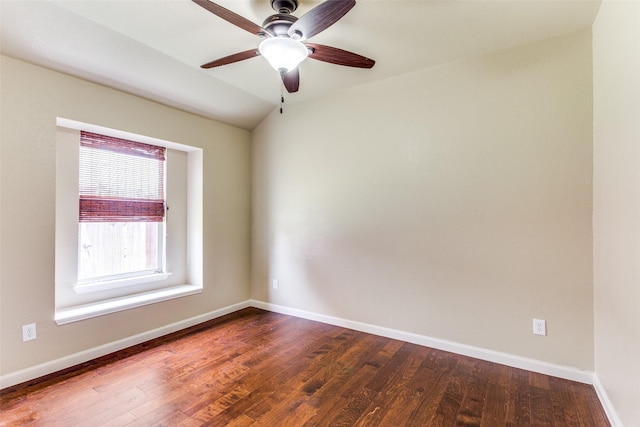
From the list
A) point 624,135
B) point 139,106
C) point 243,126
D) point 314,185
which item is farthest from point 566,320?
point 139,106

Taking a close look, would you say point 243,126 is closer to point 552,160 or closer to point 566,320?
point 552,160

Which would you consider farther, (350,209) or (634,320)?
(350,209)

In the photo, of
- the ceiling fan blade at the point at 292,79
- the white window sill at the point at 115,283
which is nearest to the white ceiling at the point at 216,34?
the ceiling fan blade at the point at 292,79

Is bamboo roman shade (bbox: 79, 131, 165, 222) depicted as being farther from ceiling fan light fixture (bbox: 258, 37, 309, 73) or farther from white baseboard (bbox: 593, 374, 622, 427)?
white baseboard (bbox: 593, 374, 622, 427)

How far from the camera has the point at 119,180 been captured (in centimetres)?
307

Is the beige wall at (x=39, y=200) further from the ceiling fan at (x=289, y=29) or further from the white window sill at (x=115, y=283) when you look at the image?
the ceiling fan at (x=289, y=29)

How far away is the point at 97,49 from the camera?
2309 millimetres

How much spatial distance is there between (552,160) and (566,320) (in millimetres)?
1184

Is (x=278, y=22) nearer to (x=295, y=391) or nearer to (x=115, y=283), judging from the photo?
(x=295, y=391)

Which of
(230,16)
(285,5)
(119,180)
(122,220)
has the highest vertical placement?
(285,5)

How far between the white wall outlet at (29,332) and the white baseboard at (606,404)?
3.79m

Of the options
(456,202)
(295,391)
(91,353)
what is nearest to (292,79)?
(456,202)

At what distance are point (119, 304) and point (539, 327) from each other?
354cm

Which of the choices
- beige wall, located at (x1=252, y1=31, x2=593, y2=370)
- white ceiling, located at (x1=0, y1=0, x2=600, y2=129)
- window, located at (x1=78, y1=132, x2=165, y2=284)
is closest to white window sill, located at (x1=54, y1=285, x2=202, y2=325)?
window, located at (x1=78, y1=132, x2=165, y2=284)
